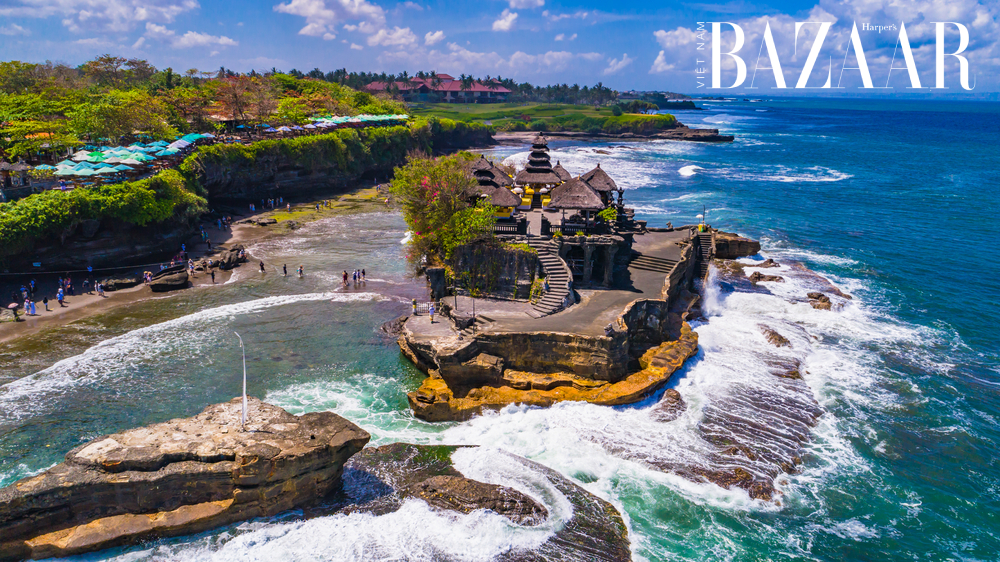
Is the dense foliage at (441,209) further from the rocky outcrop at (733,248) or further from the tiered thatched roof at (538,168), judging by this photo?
the rocky outcrop at (733,248)

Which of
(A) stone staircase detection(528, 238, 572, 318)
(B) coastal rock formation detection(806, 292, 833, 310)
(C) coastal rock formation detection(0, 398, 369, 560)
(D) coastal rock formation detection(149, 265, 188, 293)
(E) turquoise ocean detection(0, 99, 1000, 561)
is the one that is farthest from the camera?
(D) coastal rock formation detection(149, 265, 188, 293)

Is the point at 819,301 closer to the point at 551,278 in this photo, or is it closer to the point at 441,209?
the point at 551,278

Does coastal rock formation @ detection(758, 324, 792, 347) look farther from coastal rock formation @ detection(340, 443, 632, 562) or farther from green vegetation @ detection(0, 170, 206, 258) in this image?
green vegetation @ detection(0, 170, 206, 258)

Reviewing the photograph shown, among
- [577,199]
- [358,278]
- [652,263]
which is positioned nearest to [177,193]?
[358,278]

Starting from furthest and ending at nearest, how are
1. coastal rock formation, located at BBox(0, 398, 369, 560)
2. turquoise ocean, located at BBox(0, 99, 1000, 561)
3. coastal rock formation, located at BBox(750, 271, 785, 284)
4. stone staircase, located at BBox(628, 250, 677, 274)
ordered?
coastal rock formation, located at BBox(750, 271, 785, 284), stone staircase, located at BBox(628, 250, 677, 274), turquoise ocean, located at BBox(0, 99, 1000, 561), coastal rock formation, located at BBox(0, 398, 369, 560)

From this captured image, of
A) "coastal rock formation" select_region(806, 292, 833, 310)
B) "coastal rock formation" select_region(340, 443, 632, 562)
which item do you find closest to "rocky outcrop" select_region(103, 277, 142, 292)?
"coastal rock formation" select_region(340, 443, 632, 562)

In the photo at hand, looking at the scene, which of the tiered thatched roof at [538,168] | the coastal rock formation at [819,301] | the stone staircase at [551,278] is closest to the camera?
the stone staircase at [551,278]

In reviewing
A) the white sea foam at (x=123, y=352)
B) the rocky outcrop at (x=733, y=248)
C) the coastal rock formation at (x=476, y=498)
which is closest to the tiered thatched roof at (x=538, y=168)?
the white sea foam at (x=123, y=352)
